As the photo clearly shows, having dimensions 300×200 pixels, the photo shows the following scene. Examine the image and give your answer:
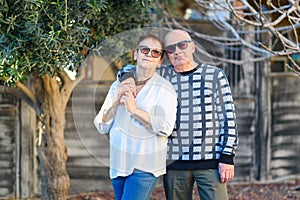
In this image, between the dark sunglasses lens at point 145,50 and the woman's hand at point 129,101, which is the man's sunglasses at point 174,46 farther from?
the woman's hand at point 129,101

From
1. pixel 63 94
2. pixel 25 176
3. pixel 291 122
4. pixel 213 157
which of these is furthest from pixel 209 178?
pixel 291 122

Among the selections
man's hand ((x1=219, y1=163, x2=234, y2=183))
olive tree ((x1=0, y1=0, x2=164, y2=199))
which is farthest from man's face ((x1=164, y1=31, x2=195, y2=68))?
olive tree ((x1=0, y1=0, x2=164, y2=199))

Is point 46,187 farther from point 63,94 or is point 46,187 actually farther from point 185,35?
point 185,35

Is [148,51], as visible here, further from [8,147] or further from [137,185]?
[8,147]

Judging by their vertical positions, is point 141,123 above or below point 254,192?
above

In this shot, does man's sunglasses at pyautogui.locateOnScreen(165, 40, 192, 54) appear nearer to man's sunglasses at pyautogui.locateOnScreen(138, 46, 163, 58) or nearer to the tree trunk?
man's sunglasses at pyautogui.locateOnScreen(138, 46, 163, 58)

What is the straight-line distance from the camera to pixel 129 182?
3467mm

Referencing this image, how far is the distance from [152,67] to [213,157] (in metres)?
0.81

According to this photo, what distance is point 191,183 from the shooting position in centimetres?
386

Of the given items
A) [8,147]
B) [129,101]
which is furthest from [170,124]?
[8,147]

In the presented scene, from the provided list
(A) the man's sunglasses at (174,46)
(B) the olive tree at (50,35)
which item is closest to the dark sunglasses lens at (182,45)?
(A) the man's sunglasses at (174,46)

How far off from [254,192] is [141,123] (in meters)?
4.07

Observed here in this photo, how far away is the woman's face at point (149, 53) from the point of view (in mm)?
3496

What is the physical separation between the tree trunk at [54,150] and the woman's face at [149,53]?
232cm
